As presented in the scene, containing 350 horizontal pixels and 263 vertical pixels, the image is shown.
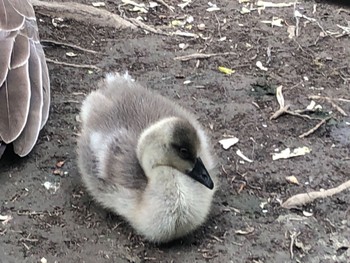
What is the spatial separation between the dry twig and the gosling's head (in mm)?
427

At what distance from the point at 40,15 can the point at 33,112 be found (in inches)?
56.3

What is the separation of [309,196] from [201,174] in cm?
55

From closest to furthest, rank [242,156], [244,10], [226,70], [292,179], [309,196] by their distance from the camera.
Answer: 1. [309,196]
2. [292,179]
3. [242,156]
4. [226,70]
5. [244,10]

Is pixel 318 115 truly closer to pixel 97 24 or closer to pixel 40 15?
pixel 97 24

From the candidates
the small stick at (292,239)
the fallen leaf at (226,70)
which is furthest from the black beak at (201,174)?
the fallen leaf at (226,70)

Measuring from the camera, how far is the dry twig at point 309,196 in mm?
3119

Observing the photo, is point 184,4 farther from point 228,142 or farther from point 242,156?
point 242,156

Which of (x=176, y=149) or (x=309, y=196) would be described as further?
(x=309, y=196)

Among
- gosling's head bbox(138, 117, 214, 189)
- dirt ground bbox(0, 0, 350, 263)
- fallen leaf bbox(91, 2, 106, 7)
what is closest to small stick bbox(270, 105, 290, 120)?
dirt ground bbox(0, 0, 350, 263)

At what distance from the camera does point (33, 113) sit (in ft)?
10.9

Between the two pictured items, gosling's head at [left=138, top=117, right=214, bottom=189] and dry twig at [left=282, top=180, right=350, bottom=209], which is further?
dry twig at [left=282, top=180, right=350, bottom=209]

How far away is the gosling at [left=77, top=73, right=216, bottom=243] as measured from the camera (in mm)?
2824

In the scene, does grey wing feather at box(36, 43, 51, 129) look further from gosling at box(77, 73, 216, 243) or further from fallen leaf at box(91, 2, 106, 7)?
fallen leaf at box(91, 2, 106, 7)

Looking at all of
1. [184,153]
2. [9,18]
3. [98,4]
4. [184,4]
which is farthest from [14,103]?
[184,4]
